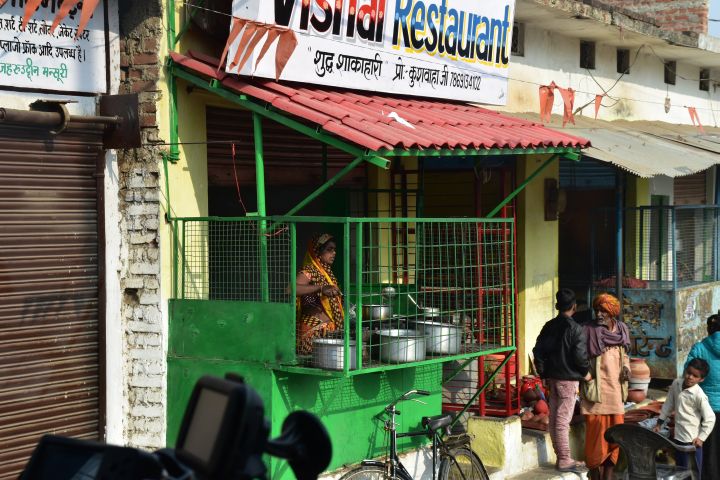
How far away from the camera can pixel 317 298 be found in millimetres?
7801

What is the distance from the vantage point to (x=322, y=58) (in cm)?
798

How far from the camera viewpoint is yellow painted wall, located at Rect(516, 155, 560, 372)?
11438 mm

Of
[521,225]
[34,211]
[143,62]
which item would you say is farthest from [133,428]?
[521,225]

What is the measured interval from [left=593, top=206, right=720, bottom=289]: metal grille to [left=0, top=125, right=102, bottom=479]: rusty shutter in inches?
288

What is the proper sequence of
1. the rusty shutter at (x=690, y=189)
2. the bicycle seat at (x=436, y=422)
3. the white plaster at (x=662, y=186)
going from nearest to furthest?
1. the bicycle seat at (x=436, y=422)
2. the white plaster at (x=662, y=186)
3. the rusty shutter at (x=690, y=189)

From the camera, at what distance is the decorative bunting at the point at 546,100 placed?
12.1 metres

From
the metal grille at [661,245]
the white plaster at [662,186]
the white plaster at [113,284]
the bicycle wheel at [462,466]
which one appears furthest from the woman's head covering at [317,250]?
the white plaster at [662,186]

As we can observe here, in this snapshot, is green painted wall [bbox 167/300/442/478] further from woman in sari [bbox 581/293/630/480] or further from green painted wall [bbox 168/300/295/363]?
woman in sari [bbox 581/293/630/480]

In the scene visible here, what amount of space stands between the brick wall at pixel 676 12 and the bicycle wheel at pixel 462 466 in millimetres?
11190

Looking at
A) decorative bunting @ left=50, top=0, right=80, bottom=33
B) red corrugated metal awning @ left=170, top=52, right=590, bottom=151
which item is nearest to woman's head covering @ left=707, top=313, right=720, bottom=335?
red corrugated metal awning @ left=170, top=52, right=590, bottom=151

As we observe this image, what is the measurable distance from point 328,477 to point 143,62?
317cm

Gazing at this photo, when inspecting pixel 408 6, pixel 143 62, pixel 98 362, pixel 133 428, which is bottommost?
pixel 133 428

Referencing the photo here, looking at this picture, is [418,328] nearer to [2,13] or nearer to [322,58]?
[322,58]

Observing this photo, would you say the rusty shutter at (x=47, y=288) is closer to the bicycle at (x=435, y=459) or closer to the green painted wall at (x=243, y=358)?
the green painted wall at (x=243, y=358)
